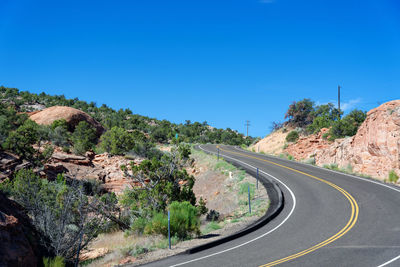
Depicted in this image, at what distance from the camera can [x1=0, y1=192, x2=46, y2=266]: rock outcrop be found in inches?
312

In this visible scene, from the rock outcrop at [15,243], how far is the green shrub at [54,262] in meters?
0.24

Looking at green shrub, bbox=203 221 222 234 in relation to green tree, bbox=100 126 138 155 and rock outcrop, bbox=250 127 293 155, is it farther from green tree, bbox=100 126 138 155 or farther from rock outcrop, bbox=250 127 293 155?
rock outcrop, bbox=250 127 293 155

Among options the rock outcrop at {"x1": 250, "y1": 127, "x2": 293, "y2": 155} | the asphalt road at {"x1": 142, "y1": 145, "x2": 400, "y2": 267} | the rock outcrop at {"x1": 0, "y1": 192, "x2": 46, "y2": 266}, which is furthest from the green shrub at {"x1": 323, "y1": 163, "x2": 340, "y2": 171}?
the rock outcrop at {"x1": 0, "y1": 192, "x2": 46, "y2": 266}

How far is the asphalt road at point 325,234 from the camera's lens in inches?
363

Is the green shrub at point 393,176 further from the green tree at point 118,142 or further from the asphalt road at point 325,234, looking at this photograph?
the green tree at point 118,142

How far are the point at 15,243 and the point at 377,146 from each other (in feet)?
81.3

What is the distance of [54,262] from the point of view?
922 centimetres

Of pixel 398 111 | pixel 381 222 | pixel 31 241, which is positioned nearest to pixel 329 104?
pixel 398 111

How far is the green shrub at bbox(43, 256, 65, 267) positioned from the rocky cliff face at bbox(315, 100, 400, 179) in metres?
21.9

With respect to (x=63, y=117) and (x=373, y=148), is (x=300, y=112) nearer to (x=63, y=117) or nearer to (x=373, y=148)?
(x=373, y=148)

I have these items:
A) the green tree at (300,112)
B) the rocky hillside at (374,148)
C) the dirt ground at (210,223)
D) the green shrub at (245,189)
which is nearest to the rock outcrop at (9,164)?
the dirt ground at (210,223)

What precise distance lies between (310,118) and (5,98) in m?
56.6

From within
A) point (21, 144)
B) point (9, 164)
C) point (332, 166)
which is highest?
point (21, 144)

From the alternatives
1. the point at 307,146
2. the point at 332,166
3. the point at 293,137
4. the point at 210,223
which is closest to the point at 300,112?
the point at 293,137
